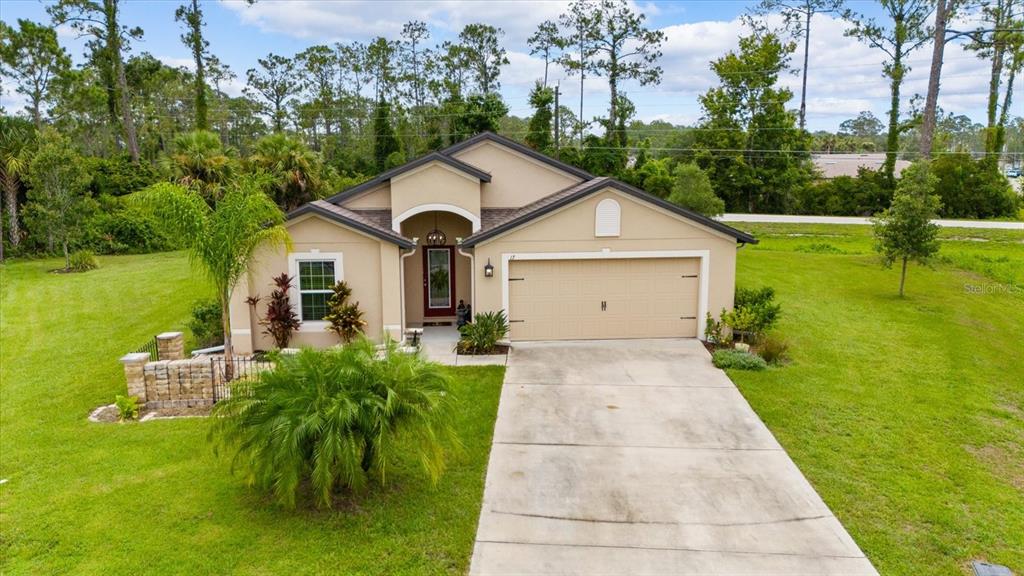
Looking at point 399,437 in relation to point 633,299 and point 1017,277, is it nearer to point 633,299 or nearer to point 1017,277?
point 633,299

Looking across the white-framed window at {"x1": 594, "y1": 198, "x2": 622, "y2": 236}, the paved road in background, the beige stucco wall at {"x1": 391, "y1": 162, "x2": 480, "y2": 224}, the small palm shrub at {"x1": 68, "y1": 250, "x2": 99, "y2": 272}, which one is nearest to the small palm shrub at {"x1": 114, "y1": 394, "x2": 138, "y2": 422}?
the beige stucco wall at {"x1": 391, "y1": 162, "x2": 480, "y2": 224}

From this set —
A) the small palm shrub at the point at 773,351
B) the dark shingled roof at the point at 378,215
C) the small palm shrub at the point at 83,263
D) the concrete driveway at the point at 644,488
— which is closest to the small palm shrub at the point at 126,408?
the concrete driveway at the point at 644,488

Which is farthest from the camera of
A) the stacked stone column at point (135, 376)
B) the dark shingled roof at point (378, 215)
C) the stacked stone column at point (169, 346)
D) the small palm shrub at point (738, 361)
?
the dark shingled roof at point (378, 215)

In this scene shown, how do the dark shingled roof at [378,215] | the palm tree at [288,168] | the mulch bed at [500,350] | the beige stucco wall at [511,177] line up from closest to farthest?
the mulch bed at [500,350] < the dark shingled roof at [378,215] < the beige stucco wall at [511,177] < the palm tree at [288,168]

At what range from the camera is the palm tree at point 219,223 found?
10.8 meters

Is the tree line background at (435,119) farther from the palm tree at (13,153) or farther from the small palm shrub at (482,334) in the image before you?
the small palm shrub at (482,334)

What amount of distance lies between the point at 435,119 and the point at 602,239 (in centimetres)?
3644

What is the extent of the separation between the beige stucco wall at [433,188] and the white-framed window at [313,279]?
7.08ft

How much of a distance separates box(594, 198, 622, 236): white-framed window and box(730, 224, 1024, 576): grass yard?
159 inches

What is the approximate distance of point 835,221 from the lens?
36.6 m

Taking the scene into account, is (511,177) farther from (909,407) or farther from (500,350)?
(909,407)

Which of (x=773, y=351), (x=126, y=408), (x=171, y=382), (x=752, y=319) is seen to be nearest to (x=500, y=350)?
(x=752, y=319)

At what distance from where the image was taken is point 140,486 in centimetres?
814

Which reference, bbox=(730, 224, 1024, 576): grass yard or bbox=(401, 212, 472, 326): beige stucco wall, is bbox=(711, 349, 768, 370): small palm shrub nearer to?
bbox=(730, 224, 1024, 576): grass yard
